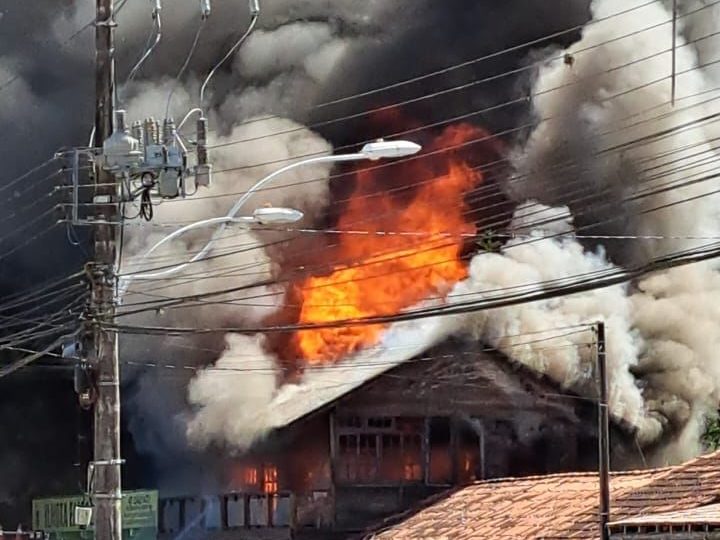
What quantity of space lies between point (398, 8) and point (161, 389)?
1362 cm

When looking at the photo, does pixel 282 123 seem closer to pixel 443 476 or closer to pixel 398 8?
pixel 398 8

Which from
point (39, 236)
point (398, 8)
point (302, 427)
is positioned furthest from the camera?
point (398, 8)

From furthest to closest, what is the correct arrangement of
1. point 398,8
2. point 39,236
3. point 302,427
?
point 398,8, point 39,236, point 302,427

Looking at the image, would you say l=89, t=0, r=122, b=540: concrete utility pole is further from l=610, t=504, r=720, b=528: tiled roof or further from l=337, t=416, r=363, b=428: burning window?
l=337, t=416, r=363, b=428: burning window

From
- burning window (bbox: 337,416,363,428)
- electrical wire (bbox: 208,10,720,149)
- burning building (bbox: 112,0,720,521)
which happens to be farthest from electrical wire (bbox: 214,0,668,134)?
burning window (bbox: 337,416,363,428)

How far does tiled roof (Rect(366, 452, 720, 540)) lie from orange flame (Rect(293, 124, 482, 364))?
21.2 feet

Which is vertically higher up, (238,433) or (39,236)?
(39,236)

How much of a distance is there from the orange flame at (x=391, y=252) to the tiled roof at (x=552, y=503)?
6448mm

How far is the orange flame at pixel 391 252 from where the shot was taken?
45.8 m

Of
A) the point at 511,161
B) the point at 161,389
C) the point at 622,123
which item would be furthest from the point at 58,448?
the point at 622,123

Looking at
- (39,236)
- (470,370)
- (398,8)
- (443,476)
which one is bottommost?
(443,476)

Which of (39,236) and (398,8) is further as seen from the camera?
(398,8)

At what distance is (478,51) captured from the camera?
49938mm

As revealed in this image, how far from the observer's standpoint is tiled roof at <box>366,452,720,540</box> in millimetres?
32344
